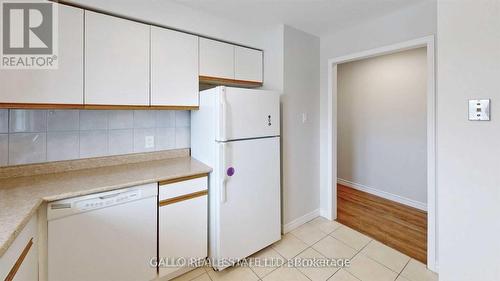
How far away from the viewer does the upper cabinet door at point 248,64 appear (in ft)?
7.09

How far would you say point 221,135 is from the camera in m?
1.64

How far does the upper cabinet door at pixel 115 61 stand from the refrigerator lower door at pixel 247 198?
0.84 m

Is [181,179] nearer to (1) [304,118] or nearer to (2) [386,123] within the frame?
(1) [304,118]

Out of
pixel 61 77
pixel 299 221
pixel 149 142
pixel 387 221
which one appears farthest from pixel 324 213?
pixel 61 77

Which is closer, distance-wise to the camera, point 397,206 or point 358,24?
point 358,24

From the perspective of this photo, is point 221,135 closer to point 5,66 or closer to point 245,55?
point 245,55

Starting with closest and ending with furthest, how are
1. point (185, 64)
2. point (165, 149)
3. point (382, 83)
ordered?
point (185, 64) → point (165, 149) → point (382, 83)

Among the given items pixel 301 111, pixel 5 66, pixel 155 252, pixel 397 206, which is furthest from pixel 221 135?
pixel 397 206

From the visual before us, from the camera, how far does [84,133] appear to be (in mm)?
1703

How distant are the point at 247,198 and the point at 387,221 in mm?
1952

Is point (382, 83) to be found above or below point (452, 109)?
above

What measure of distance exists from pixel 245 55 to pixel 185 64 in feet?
2.28

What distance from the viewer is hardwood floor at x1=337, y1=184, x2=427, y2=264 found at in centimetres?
210

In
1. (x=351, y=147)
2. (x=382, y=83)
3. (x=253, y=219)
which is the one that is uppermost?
(x=382, y=83)
